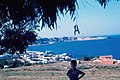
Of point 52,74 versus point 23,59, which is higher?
point 23,59

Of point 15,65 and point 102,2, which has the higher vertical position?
point 102,2

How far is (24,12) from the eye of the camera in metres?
5.39

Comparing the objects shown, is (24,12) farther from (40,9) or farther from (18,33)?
(18,33)

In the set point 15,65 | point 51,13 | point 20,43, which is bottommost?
point 15,65

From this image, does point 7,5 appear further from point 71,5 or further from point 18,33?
point 18,33

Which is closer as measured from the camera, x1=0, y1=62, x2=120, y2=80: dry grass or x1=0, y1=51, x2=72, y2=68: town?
x1=0, y1=51, x2=72, y2=68: town

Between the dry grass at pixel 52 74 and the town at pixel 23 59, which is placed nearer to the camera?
the town at pixel 23 59

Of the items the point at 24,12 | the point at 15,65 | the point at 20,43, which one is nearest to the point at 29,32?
the point at 20,43

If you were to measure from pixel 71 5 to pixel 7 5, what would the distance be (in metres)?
1.02

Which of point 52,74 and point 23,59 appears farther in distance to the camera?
point 23,59

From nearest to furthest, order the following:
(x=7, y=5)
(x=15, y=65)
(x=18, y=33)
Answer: (x=7, y=5), (x=18, y=33), (x=15, y=65)

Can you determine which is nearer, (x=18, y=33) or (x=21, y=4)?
(x=21, y=4)

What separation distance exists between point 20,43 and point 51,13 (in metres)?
2.99

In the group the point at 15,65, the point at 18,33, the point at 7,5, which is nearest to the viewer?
the point at 7,5
